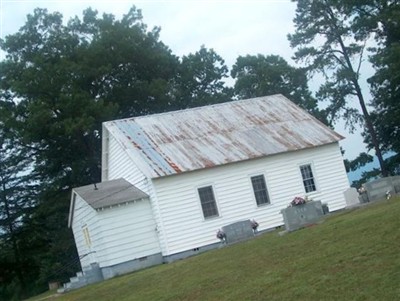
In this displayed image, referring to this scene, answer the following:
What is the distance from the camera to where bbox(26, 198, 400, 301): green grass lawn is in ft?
29.5

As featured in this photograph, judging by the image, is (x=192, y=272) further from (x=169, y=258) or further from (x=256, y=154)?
→ (x=256, y=154)

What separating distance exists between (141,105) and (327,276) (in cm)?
3775

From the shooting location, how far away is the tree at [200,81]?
4909 centimetres

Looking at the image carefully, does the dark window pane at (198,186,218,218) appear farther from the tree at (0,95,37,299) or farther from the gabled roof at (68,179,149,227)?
the tree at (0,95,37,299)

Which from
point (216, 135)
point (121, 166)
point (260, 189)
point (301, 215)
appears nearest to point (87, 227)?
point (121, 166)

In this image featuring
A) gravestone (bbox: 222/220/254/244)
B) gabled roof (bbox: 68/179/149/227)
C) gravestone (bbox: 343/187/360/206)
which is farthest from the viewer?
gravestone (bbox: 343/187/360/206)

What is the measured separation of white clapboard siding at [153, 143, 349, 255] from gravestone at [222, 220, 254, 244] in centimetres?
223

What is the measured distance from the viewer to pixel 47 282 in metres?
41.8

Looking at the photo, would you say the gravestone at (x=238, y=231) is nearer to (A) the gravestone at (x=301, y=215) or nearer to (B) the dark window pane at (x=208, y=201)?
(B) the dark window pane at (x=208, y=201)

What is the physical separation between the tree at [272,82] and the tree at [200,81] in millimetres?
1908

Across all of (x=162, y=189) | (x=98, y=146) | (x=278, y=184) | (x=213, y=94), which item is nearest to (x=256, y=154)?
(x=278, y=184)

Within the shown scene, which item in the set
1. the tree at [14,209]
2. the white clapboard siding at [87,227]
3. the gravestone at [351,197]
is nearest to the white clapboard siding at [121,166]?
the white clapboard siding at [87,227]

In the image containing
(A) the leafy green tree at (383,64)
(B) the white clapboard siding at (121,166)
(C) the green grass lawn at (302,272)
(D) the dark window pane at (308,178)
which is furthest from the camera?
(A) the leafy green tree at (383,64)

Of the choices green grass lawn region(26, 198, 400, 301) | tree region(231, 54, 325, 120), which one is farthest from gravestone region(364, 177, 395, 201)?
tree region(231, 54, 325, 120)
